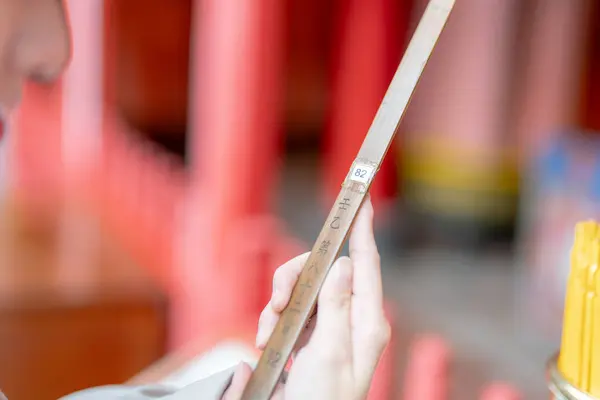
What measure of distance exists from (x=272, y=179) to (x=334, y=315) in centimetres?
73

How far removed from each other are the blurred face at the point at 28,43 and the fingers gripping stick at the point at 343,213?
12 cm

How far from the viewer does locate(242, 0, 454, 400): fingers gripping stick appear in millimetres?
219

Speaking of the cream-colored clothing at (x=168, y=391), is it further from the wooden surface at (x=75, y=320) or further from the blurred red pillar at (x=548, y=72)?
the blurred red pillar at (x=548, y=72)

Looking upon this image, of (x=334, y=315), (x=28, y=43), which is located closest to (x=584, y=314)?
(x=334, y=315)

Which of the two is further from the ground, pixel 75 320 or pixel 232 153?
pixel 232 153

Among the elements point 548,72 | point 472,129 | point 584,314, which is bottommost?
point 584,314

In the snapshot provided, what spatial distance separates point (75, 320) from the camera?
0.90 m

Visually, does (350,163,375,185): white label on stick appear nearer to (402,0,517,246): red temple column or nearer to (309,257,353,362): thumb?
(309,257,353,362): thumb

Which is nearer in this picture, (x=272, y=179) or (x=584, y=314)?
(x=584, y=314)

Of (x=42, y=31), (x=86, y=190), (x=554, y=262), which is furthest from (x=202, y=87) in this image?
(x=42, y=31)

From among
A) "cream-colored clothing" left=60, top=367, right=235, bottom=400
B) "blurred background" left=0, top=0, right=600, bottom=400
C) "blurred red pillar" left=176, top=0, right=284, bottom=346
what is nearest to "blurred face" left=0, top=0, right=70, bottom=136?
"cream-colored clothing" left=60, top=367, right=235, bottom=400

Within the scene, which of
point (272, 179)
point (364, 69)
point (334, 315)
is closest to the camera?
point (334, 315)

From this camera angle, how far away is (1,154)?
125 centimetres

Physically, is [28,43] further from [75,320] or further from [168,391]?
[75,320]
